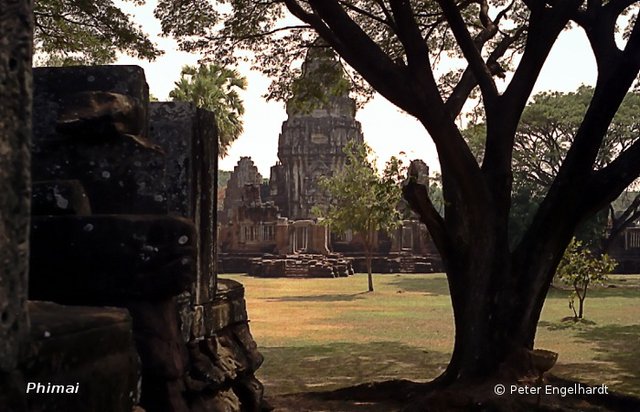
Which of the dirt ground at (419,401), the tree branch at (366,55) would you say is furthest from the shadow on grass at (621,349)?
the tree branch at (366,55)

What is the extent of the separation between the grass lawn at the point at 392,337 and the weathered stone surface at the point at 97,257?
5009 mm

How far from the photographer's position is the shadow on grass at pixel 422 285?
71.9 ft

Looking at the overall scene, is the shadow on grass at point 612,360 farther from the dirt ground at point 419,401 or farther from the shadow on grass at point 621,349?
the dirt ground at point 419,401

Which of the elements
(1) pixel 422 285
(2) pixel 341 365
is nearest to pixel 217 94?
(1) pixel 422 285

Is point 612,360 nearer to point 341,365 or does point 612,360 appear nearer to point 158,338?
point 341,365

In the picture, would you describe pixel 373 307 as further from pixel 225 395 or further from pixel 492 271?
pixel 225 395

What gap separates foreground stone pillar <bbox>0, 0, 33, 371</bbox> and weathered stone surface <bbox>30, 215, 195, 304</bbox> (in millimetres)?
992

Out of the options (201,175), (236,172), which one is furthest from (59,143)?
(236,172)

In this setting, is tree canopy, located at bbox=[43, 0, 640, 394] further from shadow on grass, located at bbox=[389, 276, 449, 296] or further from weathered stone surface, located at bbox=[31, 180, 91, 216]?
shadow on grass, located at bbox=[389, 276, 449, 296]

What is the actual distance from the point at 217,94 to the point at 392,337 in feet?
59.7

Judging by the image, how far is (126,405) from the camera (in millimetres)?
2271

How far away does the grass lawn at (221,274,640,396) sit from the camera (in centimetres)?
853

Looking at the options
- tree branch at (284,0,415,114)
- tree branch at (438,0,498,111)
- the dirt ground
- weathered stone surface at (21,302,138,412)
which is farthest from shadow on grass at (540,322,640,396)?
weathered stone surface at (21,302,138,412)

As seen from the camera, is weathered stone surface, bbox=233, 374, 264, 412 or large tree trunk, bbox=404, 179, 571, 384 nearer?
weathered stone surface, bbox=233, 374, 264, 412
